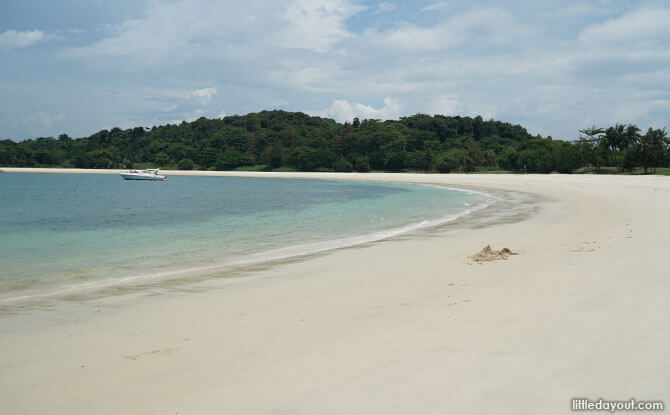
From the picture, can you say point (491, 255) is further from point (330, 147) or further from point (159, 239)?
point (330, 147)

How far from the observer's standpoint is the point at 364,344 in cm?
480

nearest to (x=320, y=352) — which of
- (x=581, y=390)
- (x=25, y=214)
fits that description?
(x=581, y=390)

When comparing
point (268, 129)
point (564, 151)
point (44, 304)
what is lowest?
point (44, 304)

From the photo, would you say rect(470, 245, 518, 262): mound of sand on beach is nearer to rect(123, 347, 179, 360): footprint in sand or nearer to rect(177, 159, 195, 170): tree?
rect(123, 347, 179, 360): footprint in sand

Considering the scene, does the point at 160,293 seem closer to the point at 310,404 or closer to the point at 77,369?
the point at 77,369

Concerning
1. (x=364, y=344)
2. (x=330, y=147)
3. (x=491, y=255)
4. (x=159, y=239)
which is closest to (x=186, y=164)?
(x=330, y=147)

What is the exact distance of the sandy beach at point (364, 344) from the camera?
3.65 meters

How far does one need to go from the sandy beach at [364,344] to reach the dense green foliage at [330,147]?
7427 centimetres

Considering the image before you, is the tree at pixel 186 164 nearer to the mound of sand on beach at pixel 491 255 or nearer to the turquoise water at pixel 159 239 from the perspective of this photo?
the turquoise water at pixel 159 239

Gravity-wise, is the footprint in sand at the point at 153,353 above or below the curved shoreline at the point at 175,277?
above

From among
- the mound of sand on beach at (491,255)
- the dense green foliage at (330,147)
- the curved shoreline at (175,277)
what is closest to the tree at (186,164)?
the dense green foliage at (330,147)

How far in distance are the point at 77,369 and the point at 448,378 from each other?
11.6 ft

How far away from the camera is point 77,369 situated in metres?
4.57

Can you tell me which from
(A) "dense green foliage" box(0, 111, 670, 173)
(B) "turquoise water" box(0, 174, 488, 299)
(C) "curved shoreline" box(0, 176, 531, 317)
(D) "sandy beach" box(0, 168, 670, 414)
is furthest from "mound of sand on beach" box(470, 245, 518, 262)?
(A) "dense green foliage" box(0, 111, 670, 173)
